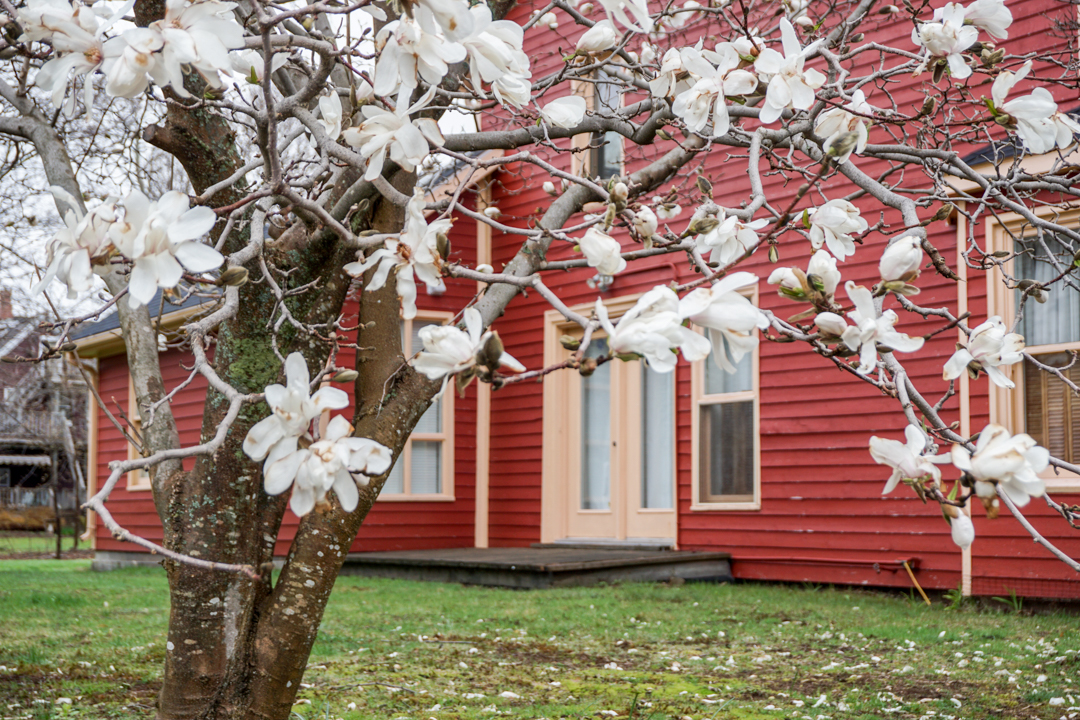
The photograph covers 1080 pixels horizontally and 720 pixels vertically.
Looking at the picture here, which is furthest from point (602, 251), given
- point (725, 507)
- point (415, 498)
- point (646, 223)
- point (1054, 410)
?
point (415, 498)

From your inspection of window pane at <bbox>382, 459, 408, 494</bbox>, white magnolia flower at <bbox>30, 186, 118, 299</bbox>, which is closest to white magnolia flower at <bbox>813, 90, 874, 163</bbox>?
white magnolia flower at <bbox>30, 186, 118, 299</bbox>

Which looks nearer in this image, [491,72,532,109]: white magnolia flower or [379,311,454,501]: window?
[491,72,532,109]: white magnolia flower

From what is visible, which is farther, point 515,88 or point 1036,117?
point 1036,117

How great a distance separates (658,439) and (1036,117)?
23.4 ft

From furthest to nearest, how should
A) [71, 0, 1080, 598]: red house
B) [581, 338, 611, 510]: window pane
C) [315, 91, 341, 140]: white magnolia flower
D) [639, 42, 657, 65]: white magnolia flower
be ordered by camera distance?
[581, 338, 611, 510]: window pane
[71, 0, 1080, 598]: red house
[639, 42, 657, 65]: white magnolia flower
[315, 91, 341, 140]: white magnolia flower

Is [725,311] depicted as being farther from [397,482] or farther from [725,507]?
[397,482]

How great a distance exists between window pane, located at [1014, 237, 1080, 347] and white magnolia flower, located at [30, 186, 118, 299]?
19.9ft

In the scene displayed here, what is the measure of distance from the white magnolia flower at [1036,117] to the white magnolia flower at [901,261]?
0.54 meters

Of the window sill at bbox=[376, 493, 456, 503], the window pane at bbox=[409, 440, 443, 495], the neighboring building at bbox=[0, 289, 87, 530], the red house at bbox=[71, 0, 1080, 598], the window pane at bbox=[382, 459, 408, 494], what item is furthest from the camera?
the neighboring building at bbox=[0, 289, 87, 530]

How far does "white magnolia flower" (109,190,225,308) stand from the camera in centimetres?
123

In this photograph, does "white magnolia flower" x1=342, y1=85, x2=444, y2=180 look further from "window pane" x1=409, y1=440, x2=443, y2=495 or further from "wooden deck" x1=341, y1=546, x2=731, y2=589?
"window pane" x1=409, y1=440, x2=443, y2=495

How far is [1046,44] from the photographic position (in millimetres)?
6637

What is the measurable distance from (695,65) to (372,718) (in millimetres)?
2690

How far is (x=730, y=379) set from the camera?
830 centimetres
